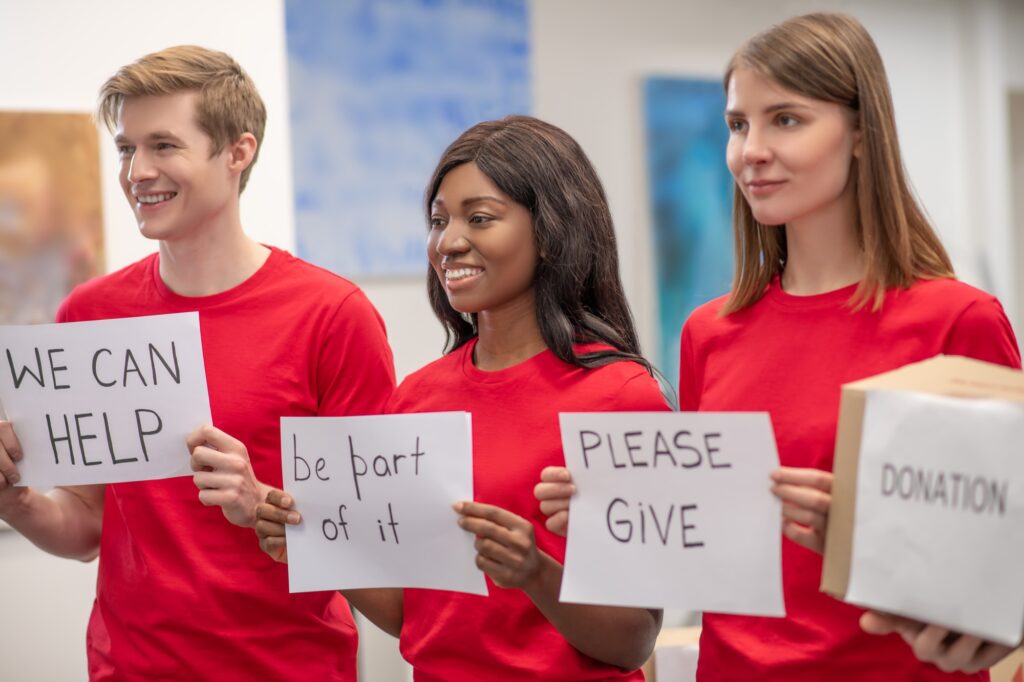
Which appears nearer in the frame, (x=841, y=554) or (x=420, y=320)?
(x=841, y=554)

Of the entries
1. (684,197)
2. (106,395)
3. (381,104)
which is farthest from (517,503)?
(684,197)

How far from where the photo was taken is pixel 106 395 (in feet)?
5.76

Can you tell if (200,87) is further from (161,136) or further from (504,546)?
(504,546)

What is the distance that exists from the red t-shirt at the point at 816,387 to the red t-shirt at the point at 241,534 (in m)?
0.65

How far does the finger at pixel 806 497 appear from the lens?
4.37ft

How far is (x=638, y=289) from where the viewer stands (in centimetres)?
458

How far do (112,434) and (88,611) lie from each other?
3.62 feet

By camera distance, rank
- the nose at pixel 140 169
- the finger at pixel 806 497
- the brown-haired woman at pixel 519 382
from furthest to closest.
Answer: the nose at pixel 140 169 → the brown-haired woman at pixel 519 382 → the finger at pixel 806 497

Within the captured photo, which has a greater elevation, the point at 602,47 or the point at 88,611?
the point at 602,47

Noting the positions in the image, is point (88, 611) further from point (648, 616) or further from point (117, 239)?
point (648, 616)

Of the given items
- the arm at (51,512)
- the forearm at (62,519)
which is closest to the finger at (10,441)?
the arm at (51,512)

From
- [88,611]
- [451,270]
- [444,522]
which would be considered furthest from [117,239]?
[444,522]

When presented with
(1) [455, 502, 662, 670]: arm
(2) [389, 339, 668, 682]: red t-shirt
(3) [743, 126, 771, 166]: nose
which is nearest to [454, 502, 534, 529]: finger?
(1) [455, 502, 662, 670]: arm

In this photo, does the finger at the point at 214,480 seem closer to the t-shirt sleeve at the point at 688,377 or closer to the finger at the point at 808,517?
the t-shirt sleeve at the point at 688,377
